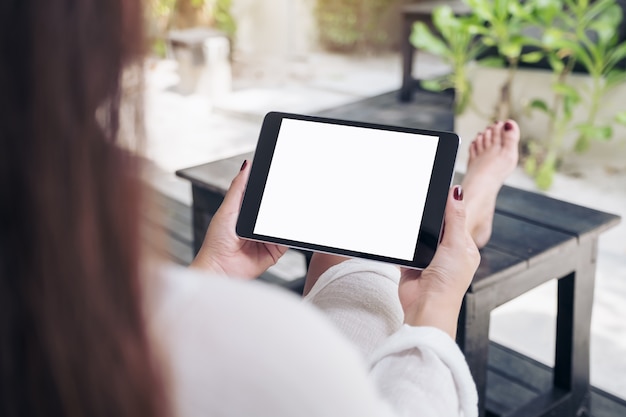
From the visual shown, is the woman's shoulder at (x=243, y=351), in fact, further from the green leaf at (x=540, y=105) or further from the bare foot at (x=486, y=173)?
the green leaf at (x=540, y=105)

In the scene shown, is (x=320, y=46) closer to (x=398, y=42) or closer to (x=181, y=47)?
(x=398, y=42)

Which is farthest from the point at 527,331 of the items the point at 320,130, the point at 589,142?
the point at 589,142

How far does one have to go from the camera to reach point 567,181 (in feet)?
9.08

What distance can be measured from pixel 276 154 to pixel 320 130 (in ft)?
0.21

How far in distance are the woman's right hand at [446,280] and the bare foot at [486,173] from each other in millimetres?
335

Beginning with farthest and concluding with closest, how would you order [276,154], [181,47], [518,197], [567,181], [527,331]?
[181,47], [567,181], [527,331], [518,197], [276,154]

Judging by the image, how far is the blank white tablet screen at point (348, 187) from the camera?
87 cm

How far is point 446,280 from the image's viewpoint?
794 mm

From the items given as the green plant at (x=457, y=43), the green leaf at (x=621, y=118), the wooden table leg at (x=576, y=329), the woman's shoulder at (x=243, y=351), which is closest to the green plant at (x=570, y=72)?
the green leaf at (x=621, y=118)

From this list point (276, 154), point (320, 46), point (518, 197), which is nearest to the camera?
point (276, 154)

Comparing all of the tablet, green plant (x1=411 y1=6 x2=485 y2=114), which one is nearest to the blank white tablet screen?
the tablet

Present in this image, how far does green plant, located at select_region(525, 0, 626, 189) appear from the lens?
263 centimetres

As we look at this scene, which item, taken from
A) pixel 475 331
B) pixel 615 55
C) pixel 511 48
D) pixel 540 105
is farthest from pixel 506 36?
pixel 475 331

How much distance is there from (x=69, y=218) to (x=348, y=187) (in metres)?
0.55
